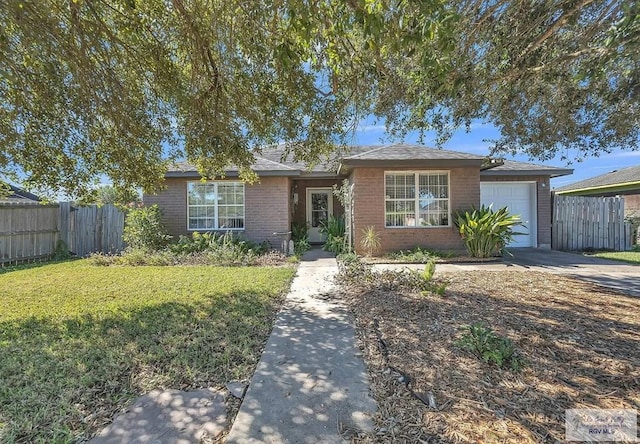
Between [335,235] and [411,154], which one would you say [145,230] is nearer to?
[335,235]

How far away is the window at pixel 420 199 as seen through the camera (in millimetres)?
10703

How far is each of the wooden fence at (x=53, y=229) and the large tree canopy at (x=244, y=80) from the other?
18.4 ft

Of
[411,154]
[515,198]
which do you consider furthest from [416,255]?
[515,198]

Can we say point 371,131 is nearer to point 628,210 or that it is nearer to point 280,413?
point 280,413

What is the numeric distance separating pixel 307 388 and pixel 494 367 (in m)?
1.79

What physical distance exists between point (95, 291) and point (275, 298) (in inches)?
142

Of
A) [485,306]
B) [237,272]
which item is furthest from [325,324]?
[237,272]

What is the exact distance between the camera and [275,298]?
5801mm

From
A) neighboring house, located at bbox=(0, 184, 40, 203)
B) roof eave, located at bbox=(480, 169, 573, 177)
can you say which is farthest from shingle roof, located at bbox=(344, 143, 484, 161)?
neighboring house, located at bbox=(0, 184, 40, 203)

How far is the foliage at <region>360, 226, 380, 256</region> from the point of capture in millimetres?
10117

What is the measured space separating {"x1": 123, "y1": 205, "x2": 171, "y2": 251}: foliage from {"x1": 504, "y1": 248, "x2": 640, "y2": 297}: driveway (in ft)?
36.5

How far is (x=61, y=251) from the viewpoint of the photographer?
1145cm

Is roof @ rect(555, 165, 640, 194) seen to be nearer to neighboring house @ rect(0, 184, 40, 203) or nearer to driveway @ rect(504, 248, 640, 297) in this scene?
driveway @ rect(504, 248, 640, 297)

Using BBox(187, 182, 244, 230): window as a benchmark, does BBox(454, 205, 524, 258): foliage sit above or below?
below
